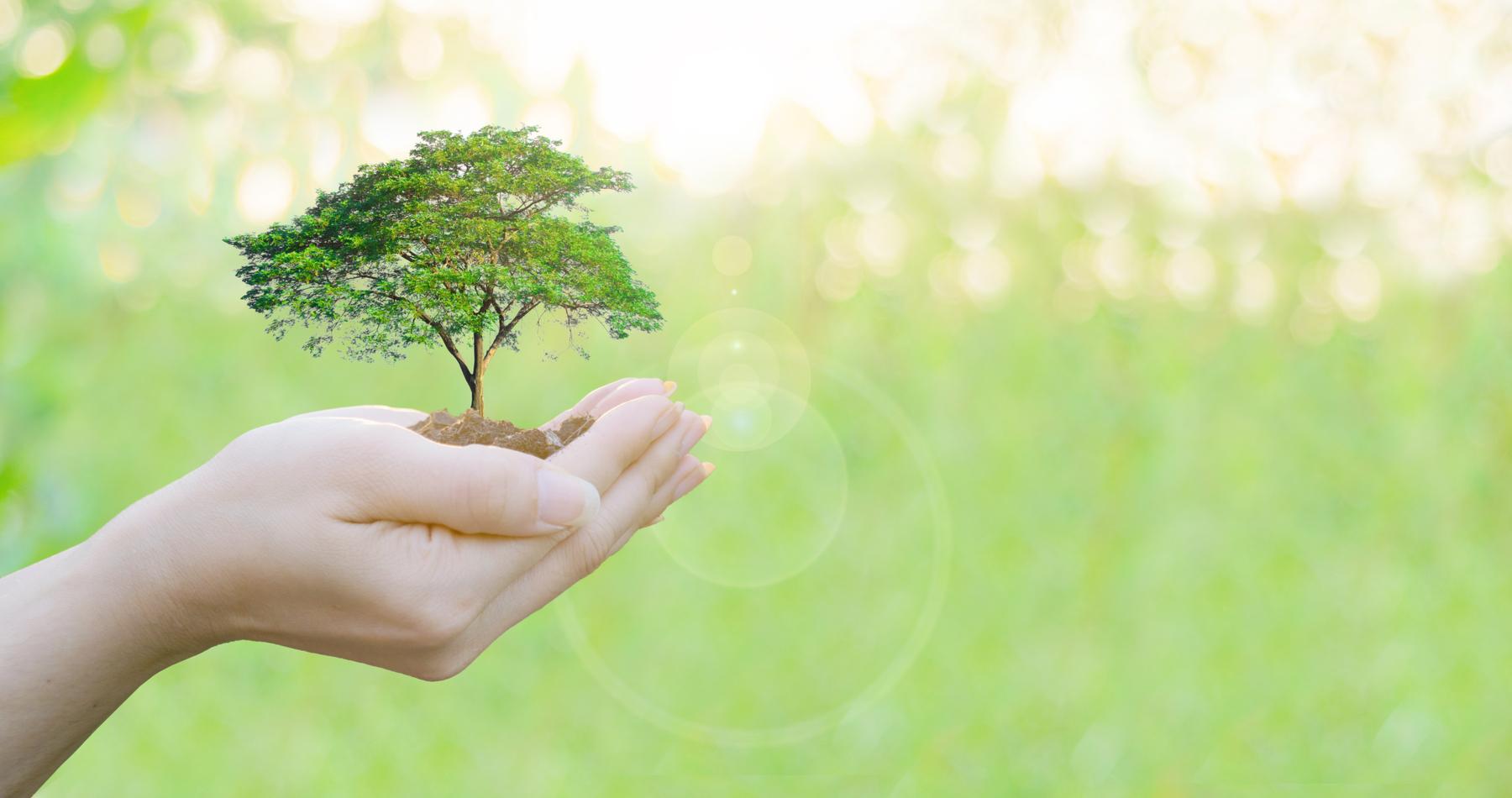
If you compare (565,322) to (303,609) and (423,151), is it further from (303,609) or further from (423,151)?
(303,609)

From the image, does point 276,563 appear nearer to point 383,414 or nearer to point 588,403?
point 383,414

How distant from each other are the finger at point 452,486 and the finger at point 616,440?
9cm

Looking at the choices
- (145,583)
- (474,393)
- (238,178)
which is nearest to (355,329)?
(474,393)

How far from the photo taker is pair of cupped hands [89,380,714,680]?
1.25 metres

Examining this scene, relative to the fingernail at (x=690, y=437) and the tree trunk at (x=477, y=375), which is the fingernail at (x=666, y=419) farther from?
the tree trunk at (x=477, y=375)

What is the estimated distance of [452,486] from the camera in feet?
4.08

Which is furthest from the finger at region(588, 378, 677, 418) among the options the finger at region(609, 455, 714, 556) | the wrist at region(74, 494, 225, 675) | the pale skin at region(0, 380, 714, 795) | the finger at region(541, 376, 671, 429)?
the wrist at region(74, 494, 225, 675)

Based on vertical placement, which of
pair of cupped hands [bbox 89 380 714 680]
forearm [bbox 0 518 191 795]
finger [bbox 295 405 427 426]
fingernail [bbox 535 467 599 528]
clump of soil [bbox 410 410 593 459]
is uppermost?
finger [bbox 295 405 427 426]

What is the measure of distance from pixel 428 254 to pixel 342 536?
1.35ft

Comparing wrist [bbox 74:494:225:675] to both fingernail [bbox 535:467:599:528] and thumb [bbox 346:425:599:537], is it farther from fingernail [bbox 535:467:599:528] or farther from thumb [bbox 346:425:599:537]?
fingernail [bbox 535:467:599:528]

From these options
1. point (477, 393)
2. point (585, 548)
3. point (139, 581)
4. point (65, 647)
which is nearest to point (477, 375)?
point (477, 393)

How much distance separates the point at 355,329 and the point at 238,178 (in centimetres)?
64

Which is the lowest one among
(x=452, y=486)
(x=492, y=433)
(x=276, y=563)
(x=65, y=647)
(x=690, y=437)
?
(x=65, y=647)

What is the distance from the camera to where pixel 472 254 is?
4.67 feet
